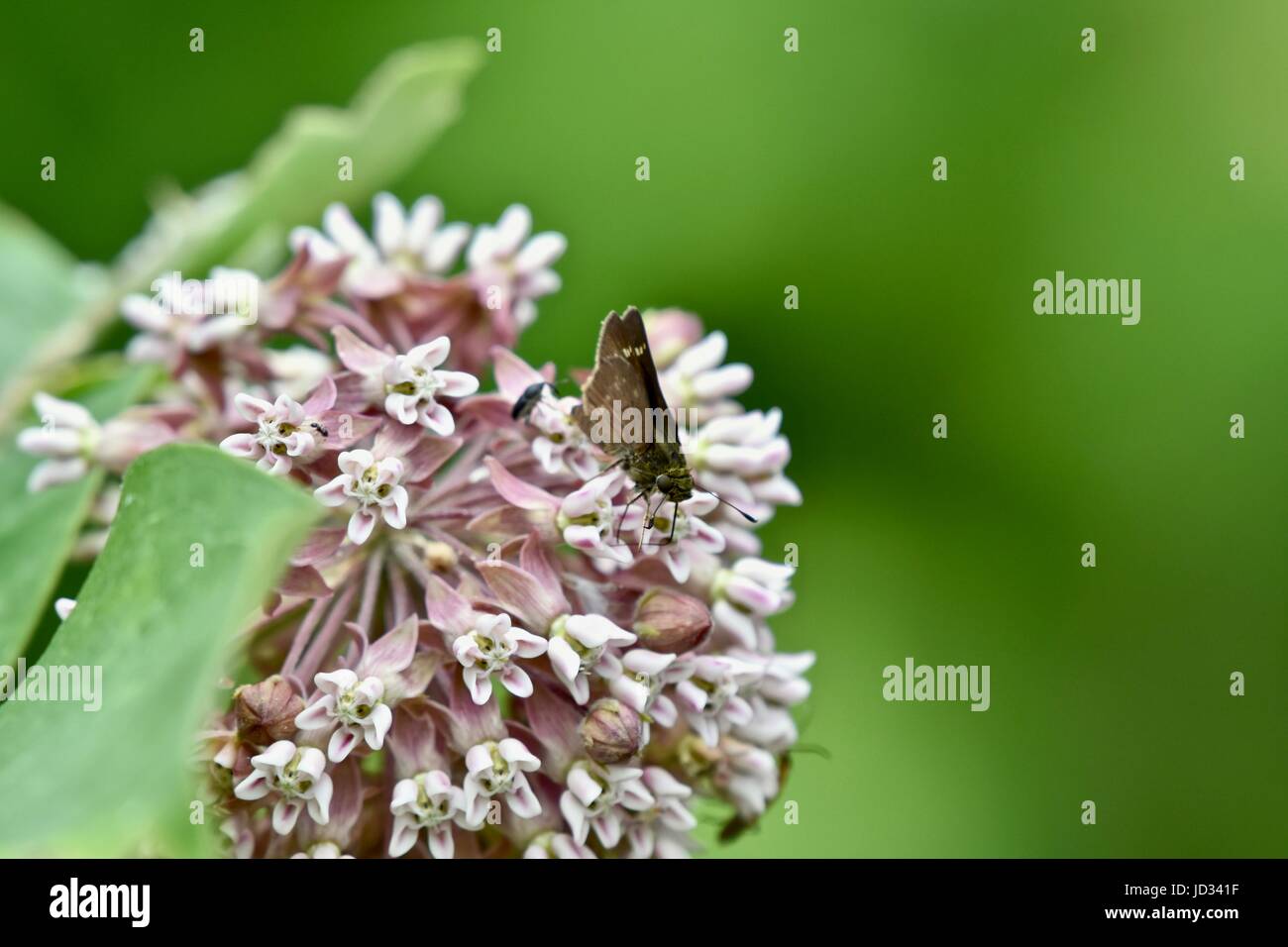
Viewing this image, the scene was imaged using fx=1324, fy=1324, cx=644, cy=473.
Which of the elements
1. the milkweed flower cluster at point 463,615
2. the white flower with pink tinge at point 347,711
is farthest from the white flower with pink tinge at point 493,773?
the white flower with pink tinge at point 347,711

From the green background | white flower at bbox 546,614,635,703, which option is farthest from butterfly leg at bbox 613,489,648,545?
the green background

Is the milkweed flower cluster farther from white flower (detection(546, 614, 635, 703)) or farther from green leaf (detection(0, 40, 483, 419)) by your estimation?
green leaf (detection(0, 40, 483, 419))

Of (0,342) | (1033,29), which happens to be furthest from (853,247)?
(0,342)

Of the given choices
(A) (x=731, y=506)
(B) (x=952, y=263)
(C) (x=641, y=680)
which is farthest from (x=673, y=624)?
(B) (x=952, y=263)

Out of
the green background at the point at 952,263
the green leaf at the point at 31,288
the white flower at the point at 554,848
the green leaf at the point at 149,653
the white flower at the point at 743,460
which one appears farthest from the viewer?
the green background at the point at 952,263

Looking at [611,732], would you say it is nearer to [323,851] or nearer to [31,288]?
[323,851]

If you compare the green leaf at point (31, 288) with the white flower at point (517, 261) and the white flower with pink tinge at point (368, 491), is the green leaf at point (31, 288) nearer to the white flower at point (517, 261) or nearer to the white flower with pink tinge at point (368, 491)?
the white flower at point (517, 261)

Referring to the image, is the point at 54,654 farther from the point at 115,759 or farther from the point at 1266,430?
the point at 1266,430
